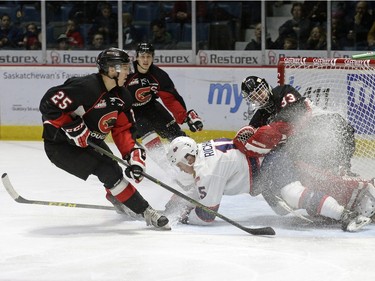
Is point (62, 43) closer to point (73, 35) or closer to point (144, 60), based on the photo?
point (73, 35)

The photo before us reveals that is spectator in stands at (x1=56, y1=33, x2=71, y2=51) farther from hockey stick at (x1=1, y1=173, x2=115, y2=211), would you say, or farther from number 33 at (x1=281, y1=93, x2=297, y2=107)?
number 33 at (x1=281, y1=93, x2=297, y2=107)

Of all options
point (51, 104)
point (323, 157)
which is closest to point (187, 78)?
point (323, 157)

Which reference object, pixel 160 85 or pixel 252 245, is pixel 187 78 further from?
pixel 252 245

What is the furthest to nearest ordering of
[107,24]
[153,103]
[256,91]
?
[107,24] < [153,103] < [256,91]

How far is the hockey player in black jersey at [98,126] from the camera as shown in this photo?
4.95m

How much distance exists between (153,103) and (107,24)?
254 cm

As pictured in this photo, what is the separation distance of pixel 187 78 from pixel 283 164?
3.37 m

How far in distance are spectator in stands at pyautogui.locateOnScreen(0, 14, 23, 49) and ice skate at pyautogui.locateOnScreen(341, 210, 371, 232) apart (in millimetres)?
4956

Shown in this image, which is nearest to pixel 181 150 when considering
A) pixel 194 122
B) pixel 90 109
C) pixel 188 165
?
pixel 188 165

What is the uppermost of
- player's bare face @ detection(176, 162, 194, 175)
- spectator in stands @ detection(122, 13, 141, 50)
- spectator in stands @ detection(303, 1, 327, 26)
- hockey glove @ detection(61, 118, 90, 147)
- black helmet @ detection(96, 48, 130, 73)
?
spectator in stands @ detection(303, 1, 327, 26)

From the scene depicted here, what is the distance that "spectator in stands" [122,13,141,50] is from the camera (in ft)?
29.7

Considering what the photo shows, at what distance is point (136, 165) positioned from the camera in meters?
4.95

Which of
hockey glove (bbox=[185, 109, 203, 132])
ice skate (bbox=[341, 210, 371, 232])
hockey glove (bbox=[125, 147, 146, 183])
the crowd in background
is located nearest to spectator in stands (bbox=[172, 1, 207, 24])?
the crowd in background

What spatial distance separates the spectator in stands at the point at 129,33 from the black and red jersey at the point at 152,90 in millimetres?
2396
